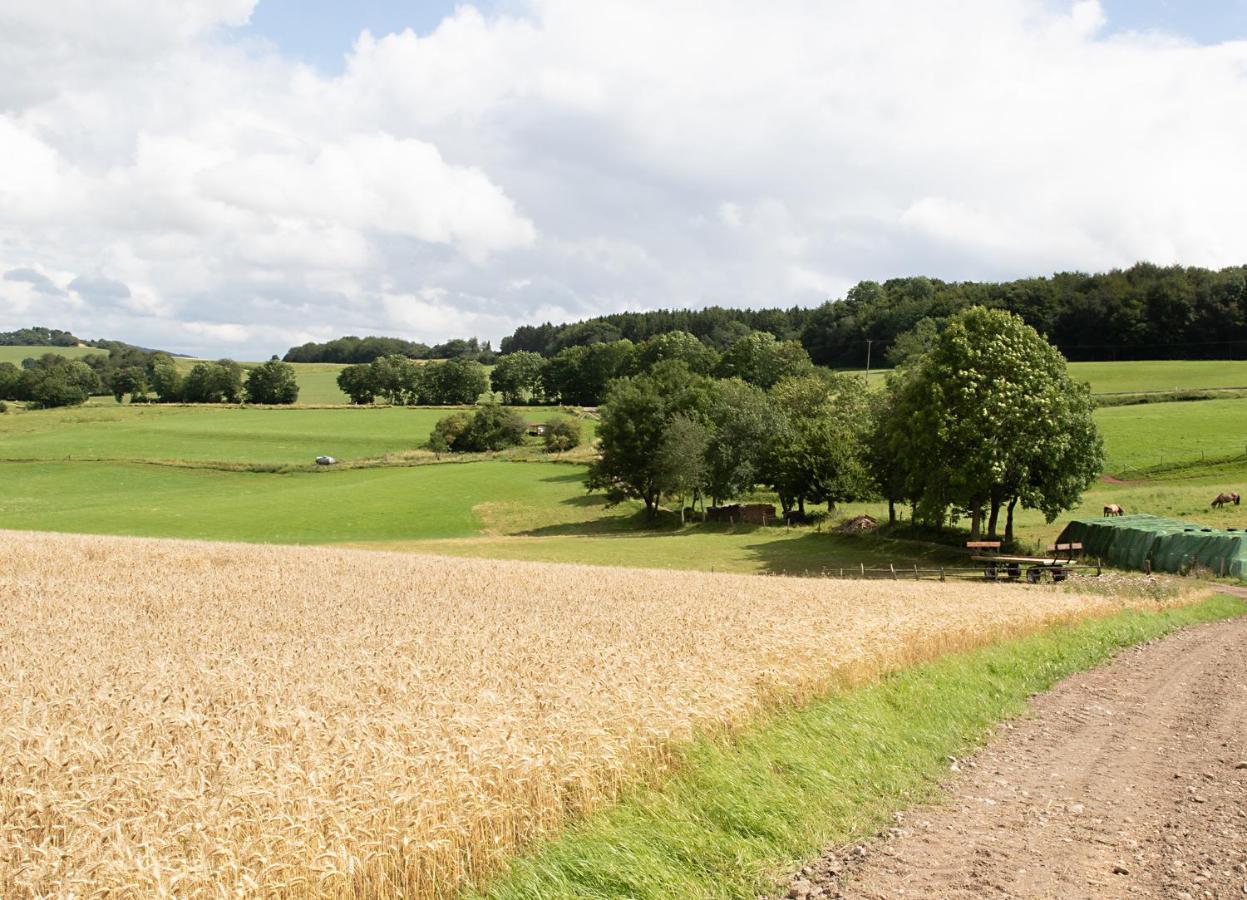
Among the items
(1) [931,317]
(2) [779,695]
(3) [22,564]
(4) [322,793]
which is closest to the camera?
(4) [322,793]

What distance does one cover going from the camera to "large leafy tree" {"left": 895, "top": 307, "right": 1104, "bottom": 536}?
1714 inches

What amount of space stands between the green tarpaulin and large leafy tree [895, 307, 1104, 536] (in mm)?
2748

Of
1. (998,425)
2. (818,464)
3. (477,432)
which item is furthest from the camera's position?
(477,432)

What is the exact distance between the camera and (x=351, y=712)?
9.54 m

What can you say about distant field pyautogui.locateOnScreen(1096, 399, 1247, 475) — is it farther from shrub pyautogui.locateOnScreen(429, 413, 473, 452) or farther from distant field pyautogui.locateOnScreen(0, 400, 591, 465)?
shrub pyautogui.locateOnScreen(429, 413, 473, 452)

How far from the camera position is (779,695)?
12141mm

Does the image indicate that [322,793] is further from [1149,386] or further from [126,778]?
[1149,386]

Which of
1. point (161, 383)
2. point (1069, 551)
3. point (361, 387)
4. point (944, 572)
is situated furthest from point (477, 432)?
point (1069, 551)

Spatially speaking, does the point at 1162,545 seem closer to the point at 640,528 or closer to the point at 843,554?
the point at 843,554

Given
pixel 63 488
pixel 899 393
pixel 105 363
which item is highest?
pixel 105 363

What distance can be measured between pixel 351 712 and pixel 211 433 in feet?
387

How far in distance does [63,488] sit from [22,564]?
2692 inches

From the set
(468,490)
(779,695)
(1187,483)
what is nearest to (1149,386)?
(1187,483)

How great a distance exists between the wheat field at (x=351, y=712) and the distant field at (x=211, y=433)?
88336mm
